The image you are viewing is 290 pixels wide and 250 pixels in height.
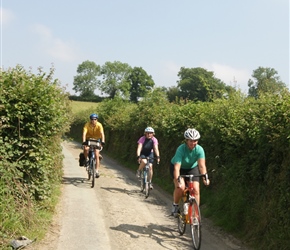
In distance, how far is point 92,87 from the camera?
105 meters

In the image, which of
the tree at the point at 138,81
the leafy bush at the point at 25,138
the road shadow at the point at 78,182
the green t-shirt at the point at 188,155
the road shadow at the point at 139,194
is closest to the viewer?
the leafy bush at the point at 25,138

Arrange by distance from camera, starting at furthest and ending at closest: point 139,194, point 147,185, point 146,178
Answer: point 139,194
point 146,178
point 147,185

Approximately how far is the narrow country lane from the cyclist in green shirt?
807 mm

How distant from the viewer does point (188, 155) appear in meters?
6.97

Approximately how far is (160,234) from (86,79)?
9987 cm

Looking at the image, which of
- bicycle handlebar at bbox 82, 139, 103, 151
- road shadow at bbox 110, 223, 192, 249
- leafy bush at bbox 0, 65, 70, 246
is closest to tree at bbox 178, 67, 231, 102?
bicycle handlebar at bbox 82, 139, 103, 151

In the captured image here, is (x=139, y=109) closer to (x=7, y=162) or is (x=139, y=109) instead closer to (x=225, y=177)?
(x=225, y=177)

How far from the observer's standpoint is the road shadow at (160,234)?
262 inches

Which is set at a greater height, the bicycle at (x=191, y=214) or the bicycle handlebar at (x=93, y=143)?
the bicycle handlebar at (x=93, y=143)

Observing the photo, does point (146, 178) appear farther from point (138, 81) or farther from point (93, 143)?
point (138, 81)

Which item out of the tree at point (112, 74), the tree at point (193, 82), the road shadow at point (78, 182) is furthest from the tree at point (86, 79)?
the road shadow at point (78, 182)

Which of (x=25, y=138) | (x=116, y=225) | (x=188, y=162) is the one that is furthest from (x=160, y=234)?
(x=25, y=138)

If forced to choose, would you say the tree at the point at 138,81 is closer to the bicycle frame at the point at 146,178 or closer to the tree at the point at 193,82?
the tree at the point at 193,82

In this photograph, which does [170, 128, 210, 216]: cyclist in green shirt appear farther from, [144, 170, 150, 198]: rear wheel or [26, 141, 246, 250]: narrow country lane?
[144, 170, 150, 198]: rear wheel
